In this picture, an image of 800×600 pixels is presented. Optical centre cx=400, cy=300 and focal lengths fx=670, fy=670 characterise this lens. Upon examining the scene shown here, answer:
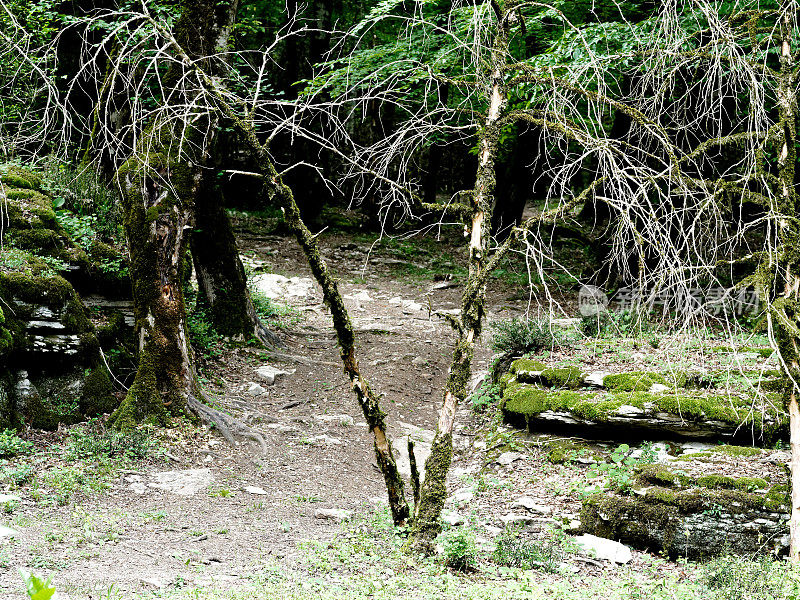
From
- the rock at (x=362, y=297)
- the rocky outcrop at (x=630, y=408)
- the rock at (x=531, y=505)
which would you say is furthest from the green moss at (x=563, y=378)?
the rock at (x=362, y=297)

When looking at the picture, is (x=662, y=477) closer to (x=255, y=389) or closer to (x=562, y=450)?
(x=562, y=450)

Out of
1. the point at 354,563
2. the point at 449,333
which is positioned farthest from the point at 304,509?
the point at 449,333

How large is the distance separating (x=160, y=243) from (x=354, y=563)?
4231mm

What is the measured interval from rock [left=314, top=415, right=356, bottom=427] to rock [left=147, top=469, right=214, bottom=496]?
197cm

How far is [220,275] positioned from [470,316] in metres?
6.09

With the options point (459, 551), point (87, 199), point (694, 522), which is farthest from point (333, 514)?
point (87, 199)

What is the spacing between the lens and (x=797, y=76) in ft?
15.4

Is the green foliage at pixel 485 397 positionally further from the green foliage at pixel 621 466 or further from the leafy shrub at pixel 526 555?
the leafy shrub at pixel 526 555

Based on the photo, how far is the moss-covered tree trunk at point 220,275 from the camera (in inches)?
374

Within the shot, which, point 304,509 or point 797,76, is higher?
point 797,76

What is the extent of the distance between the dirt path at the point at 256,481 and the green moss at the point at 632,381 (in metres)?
1.65

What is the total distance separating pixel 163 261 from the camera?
7.00m

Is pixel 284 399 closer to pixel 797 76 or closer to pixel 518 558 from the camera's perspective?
pixel 518 558

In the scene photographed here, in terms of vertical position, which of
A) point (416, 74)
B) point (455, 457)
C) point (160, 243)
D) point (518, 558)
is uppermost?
point (416, 74)
